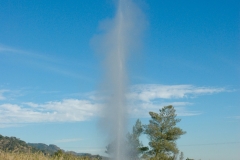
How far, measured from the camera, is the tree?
60.6 metres

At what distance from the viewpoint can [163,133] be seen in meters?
62.2

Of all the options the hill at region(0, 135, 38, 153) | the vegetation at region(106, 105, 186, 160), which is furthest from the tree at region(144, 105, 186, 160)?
the hill at region(0, 135, 38, 153)

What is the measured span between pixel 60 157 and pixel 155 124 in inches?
1695

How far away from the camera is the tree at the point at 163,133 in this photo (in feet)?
199

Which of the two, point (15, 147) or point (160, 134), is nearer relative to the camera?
point (15, 147)

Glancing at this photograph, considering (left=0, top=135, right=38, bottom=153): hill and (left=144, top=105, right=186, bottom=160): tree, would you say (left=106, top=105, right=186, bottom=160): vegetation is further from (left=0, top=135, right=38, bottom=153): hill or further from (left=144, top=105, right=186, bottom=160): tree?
(left=0, top=135, right=38, bottom=153): hill

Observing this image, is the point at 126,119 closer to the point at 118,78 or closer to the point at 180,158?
the point at 118,78

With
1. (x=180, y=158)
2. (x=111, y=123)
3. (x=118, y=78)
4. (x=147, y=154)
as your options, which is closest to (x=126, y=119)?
(x=111, y=123)

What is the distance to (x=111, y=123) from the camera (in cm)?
2812

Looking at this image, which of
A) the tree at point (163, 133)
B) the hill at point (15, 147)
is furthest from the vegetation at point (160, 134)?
the hill at point (15, 147)

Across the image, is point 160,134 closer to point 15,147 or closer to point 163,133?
point 163,133

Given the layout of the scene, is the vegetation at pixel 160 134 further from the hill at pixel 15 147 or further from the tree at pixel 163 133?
the hill at pixel 15 147

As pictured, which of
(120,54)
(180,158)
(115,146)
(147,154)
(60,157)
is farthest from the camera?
(147,154)

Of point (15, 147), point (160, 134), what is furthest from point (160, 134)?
point (15, 147)
